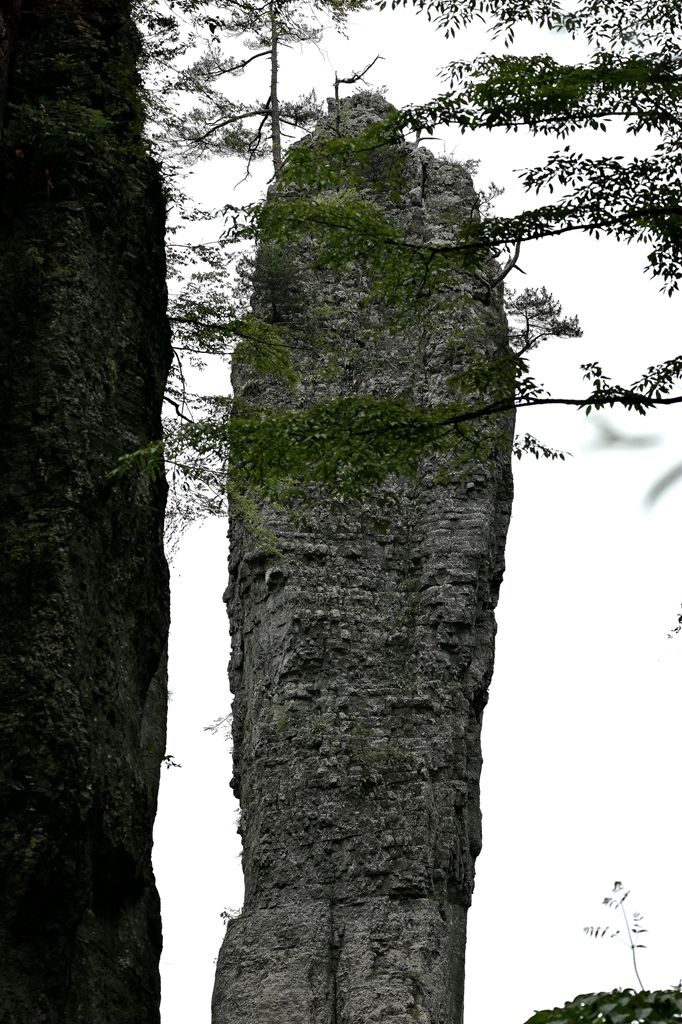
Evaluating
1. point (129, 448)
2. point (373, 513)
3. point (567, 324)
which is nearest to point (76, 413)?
point (129, 448)

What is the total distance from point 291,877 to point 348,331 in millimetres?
7047

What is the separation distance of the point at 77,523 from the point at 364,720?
9851 millimetres

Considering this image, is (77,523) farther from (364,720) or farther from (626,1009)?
(364,720)

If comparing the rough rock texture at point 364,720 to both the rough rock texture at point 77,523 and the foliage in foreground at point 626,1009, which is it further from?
the foliage in foreground at point 626,1009

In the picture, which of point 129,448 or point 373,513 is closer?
point 129,448

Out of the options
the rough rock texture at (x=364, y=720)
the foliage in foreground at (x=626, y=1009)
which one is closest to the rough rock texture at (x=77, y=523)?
the foliage in foreground at (x=626, y=1009)

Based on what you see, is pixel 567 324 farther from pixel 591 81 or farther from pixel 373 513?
pixel 591 81

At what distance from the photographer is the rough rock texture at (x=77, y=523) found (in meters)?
5.62

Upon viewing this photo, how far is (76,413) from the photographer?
21.9 ft

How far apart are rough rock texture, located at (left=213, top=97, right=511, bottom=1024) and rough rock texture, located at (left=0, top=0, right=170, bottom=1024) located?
22.8 ft

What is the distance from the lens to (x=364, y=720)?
626 inches

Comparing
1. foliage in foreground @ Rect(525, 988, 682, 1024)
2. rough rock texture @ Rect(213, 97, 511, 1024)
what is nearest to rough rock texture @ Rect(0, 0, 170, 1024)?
foliage in foreground @ Rect(525, 988, 682, 1024)

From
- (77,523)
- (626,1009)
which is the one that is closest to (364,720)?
(77,523)

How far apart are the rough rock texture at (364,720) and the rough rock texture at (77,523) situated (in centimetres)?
694
